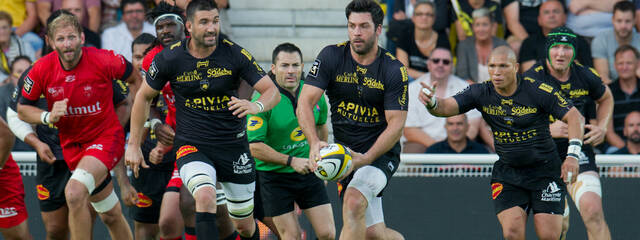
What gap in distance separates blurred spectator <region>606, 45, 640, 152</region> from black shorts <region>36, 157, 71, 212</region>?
6476 millimetres

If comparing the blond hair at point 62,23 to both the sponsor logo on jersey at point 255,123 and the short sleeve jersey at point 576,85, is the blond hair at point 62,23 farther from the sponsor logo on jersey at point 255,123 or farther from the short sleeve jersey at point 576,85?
the short sleeve jersey at point 576,85

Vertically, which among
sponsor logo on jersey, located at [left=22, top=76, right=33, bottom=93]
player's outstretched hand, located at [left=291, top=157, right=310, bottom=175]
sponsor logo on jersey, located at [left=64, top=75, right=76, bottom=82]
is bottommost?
player's outstretched hand, located at [left=291, top=157, right=310, bottom=175]

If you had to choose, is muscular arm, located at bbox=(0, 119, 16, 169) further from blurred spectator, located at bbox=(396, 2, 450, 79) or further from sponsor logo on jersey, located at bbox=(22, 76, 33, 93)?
blurred spectator, located at bbox=(396, 2, 450, 79)

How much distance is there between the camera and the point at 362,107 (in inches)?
306

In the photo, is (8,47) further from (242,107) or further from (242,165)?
(242,107)

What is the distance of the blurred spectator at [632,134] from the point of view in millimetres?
10727

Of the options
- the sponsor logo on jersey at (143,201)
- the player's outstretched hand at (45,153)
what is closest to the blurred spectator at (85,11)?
the sponsor logo on jersey at (143,201)

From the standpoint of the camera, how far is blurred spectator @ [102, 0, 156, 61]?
11.7m

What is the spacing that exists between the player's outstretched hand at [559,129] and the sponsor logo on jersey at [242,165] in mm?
3045

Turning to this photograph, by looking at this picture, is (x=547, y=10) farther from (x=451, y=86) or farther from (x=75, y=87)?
(x=75, y=87)

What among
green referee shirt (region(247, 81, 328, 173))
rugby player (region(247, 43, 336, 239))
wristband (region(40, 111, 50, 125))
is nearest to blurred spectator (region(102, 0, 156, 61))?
rugby player (region(247, 43, 336, 239))

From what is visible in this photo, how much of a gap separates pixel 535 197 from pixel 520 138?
56 centimetres

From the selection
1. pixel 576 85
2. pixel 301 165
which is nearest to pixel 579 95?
pixel 576 85

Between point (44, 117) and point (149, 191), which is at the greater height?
point (44, 117)
